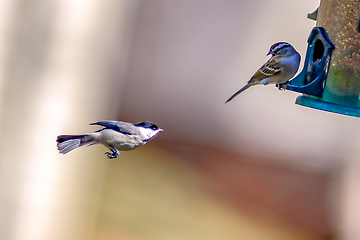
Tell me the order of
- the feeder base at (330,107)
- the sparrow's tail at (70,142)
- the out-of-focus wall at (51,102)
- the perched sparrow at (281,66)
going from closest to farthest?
1. the sparrow's tail at (70,142)
2. the feeder base at (330,107)
3. the perched sparrow at (281,66)
4. the out-of-focus wall at (51,102)

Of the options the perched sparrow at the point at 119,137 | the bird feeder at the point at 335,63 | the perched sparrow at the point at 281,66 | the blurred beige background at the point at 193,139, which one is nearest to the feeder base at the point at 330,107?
the bird feeder at the point at 335,63

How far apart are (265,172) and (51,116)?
101 inches

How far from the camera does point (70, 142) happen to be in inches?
41.0

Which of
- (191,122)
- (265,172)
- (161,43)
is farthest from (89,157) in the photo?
(265,172)

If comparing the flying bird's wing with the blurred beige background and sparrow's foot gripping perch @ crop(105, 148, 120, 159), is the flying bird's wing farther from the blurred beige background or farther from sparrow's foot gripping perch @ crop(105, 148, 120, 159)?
the blurred beige background

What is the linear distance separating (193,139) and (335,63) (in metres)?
2.96

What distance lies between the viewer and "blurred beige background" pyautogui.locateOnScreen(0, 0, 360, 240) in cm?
363

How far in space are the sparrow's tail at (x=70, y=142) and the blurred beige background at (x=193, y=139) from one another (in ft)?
8.00

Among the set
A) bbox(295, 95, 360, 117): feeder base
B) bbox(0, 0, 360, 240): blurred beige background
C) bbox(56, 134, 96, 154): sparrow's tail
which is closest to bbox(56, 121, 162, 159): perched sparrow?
bbox(56, 134, 96, 154): sparrow's tail

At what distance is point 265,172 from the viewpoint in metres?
4.39

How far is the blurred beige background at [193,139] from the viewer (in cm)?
363

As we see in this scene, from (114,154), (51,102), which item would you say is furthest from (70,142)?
(51,102)

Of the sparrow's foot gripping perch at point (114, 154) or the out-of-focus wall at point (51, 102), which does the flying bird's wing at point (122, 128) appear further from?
the out-of-focus wall at point (51, 102)

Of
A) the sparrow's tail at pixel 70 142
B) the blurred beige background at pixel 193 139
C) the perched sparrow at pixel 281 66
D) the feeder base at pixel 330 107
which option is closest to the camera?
the sparrow's tail at pixel 70 142
